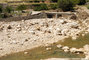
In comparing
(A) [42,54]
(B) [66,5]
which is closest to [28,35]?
(A) [42,54]

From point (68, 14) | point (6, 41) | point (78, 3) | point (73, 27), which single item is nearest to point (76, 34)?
point (73, 27)

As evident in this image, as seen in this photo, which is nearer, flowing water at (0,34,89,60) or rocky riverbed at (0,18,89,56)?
flowing water at (0,34,89,60)

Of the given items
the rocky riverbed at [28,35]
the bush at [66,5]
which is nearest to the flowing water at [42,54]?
the rocky riverbed at [28,35]

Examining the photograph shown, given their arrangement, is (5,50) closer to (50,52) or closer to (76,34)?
(50,52)

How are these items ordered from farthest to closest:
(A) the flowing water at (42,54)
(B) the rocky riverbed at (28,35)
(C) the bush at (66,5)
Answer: (C) the bush at (66,5)
(B) the rocky riverbed at (28,35)
(A) the flowing water at (42,54)

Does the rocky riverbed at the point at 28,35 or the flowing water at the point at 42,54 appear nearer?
the flowing water at the point at 42,54

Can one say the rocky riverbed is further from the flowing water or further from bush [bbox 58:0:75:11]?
bush [bbox 58:0:75:11]

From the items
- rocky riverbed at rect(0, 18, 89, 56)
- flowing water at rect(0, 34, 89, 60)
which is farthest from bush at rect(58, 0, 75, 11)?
flowing water at rect(0, 34, 89, 60)

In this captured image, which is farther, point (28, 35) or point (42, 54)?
point (28, 35)

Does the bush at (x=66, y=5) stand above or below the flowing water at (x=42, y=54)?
below

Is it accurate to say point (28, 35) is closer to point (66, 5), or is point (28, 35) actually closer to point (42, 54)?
Answer: point (42, 54)

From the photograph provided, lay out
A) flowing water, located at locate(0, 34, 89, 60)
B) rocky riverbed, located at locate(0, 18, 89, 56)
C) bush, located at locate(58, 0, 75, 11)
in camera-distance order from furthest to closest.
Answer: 1. bush, located at locate(58, 0, 75, 11)
2. rocky riverbed, located at locate(0, 18, 89, 56)
3. flowing water, located at locate(0, 34, 89, 60)

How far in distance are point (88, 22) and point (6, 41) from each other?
23207 millimetres

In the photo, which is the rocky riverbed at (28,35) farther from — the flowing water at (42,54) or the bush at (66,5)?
the bush at (66,5)
